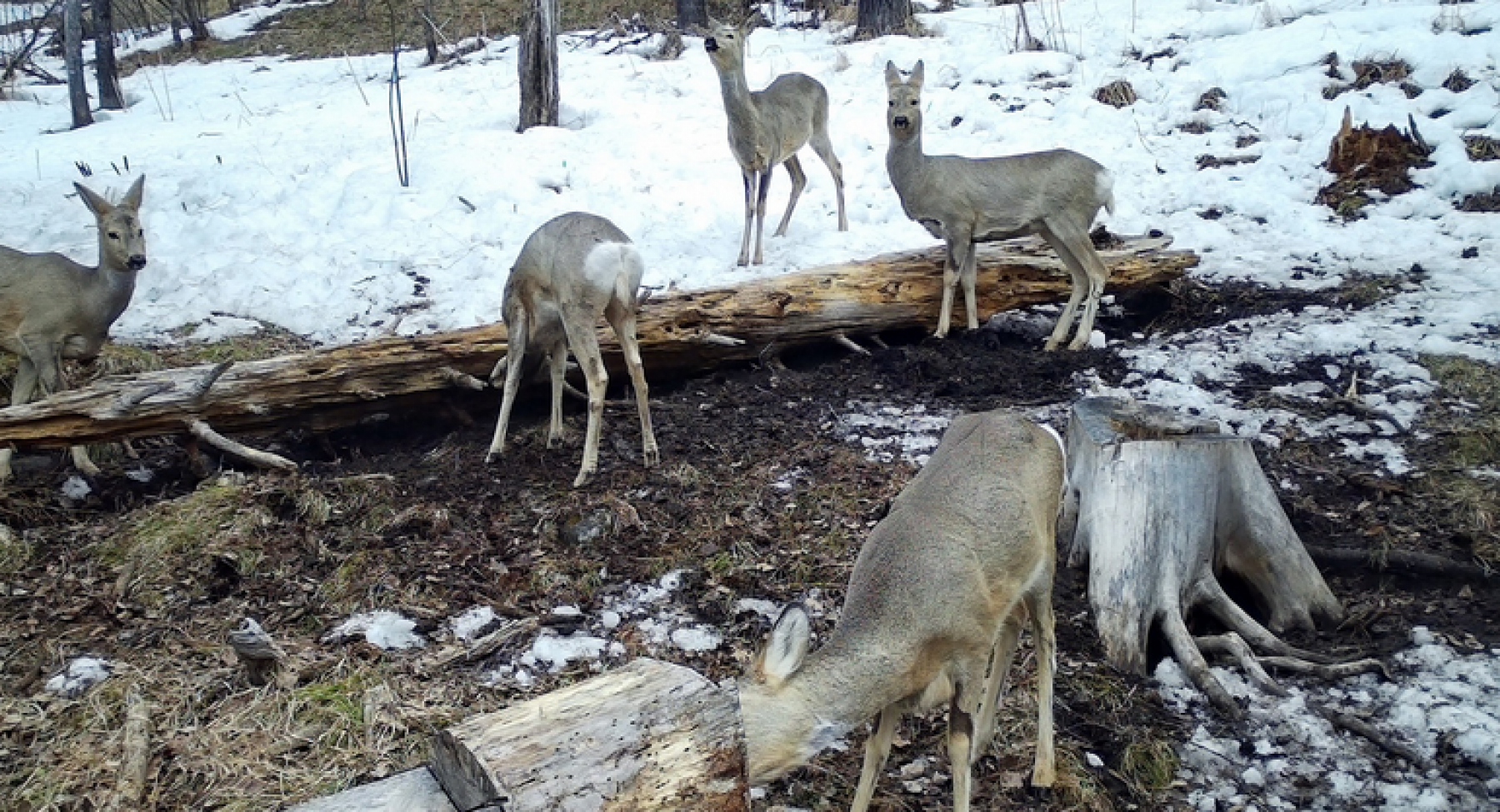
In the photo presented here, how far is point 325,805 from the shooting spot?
2.77m

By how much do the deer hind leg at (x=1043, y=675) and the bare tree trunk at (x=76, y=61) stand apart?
12.6m

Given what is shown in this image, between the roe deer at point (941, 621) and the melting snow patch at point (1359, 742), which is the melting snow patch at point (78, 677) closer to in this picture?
the roe deer at point (941, 621)

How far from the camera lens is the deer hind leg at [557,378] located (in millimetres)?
6746

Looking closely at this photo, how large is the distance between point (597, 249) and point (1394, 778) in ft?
13.7

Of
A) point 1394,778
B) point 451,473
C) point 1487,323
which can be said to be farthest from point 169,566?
point 1487,323

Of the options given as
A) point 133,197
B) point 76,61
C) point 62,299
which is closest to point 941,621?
point 62,299

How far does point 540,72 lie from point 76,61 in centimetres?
522

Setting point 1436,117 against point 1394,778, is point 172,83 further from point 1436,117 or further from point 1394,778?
point 1394,778

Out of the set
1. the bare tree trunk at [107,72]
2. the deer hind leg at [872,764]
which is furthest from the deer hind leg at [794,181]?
the bare tree trunk at [107,72]

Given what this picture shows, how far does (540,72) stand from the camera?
39.3 ft

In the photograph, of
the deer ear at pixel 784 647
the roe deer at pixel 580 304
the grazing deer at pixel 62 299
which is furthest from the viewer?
the grazing deer at pixel 62 299

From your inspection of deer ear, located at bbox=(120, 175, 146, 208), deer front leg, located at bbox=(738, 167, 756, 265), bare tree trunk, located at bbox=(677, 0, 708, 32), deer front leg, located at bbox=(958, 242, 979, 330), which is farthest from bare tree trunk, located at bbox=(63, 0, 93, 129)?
deer front leg, located at bbox=(958, 242, 979, 330)

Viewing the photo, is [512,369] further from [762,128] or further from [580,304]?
[762,128]

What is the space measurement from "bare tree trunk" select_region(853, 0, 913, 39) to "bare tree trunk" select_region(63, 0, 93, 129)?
858 centimetres
